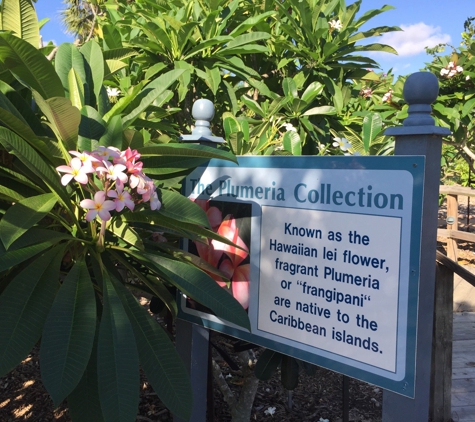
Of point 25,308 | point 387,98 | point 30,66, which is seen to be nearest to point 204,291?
point 25,308

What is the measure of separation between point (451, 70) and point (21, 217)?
13.8 ft

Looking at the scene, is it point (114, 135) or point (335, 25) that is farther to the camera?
point (335, 25)

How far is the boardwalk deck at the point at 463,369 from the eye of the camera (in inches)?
113

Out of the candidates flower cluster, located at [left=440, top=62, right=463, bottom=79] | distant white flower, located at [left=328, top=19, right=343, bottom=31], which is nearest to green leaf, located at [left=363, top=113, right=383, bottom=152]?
distant white flower, located at [left=328, top=19, right=343, bottom=31]

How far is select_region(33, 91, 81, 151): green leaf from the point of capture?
1.31 metres

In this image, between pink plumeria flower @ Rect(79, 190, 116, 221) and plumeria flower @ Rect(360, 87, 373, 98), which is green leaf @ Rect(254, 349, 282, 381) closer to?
pink plumeria flower @ Rect(79, 190, 116, 221)

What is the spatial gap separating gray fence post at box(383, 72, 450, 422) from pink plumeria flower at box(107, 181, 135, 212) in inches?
28.1

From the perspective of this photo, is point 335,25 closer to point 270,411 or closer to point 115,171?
point 115,171

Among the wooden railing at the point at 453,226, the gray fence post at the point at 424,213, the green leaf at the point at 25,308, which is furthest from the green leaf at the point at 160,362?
the wooden railing at the point at 453,226

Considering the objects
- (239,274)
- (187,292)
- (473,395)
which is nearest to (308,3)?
(239,274)

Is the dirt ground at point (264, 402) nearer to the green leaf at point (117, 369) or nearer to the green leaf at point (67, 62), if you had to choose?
the green leaf at point (117, 369)

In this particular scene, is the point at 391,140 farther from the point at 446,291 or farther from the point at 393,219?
the point at 446,291

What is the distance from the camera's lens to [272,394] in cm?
304

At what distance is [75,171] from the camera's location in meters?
1.35
